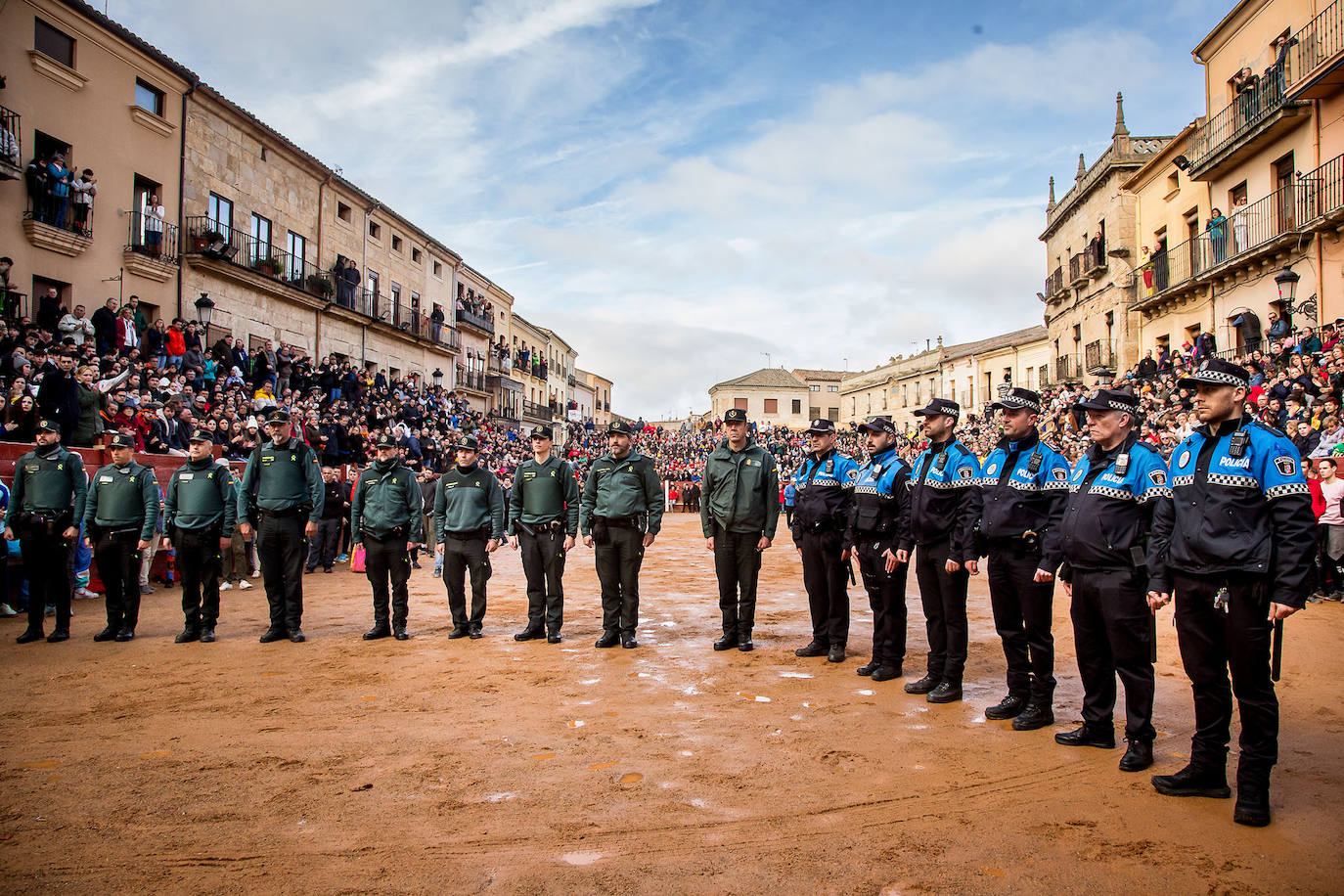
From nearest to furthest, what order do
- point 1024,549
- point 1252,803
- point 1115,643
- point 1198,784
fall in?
point 1252,803 < point 1198,784 < point 1115,643 < point 1024,549

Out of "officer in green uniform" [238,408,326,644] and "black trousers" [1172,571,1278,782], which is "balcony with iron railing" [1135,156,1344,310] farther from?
"officer in green uniform" [238,408,326,644]

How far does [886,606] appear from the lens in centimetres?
652

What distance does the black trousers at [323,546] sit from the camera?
Result: 1407cm

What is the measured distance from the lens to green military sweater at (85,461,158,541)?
26.6ft

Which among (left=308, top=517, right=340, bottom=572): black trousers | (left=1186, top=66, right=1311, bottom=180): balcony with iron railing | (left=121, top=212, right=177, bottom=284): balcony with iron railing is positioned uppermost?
(left=1186, top=66, right=1311, bottom=180): balcony with iron railing

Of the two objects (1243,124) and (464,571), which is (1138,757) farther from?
(1243,124)

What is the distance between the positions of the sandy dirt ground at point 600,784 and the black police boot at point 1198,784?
0.20ft

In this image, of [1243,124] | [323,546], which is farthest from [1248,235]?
[323,546]

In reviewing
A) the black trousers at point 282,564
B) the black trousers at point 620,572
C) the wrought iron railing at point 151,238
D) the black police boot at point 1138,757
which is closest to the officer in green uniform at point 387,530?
the black trousers at point 282,564

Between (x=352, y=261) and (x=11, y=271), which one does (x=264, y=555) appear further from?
(x=352, y=261)

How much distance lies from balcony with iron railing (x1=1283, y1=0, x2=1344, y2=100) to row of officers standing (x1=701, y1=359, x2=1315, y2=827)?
16.1 metres

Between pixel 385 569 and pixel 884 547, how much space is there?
5105mm

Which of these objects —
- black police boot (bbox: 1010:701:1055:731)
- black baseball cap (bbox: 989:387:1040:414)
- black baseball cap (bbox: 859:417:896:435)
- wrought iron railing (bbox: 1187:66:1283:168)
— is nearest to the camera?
black police boot (bbox: 1010:701:1055:731)

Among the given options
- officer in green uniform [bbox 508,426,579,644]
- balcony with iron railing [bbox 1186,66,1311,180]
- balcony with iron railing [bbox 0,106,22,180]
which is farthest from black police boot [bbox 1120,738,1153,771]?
balcony with iron railing [bbox 0,106,22,180]
